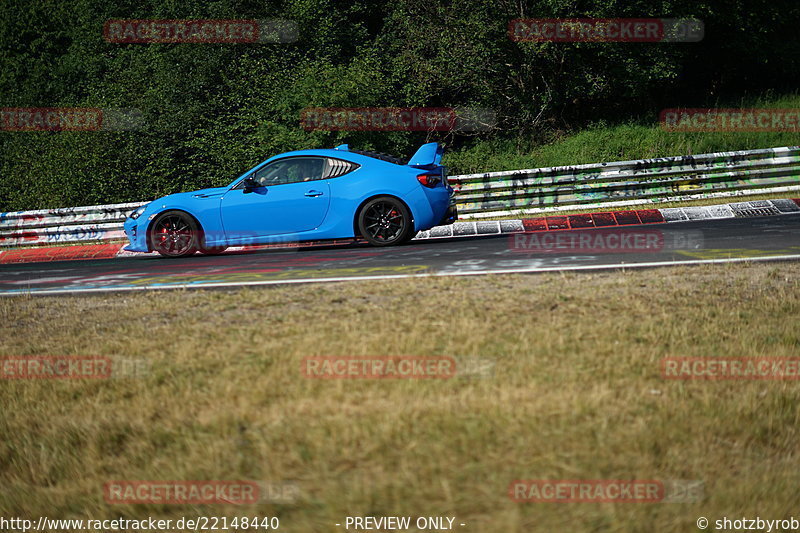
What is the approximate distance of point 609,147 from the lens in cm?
1995

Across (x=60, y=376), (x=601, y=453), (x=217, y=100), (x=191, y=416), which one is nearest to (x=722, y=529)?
(x=601, y=453)

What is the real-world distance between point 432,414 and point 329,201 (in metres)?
7.14

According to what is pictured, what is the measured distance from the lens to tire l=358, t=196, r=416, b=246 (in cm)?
1064

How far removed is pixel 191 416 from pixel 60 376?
1430mm

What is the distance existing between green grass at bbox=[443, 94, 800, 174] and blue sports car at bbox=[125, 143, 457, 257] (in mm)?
9080

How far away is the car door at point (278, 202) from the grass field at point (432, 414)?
15.6ft

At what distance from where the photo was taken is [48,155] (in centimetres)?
2173

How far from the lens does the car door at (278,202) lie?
34.8 feet
